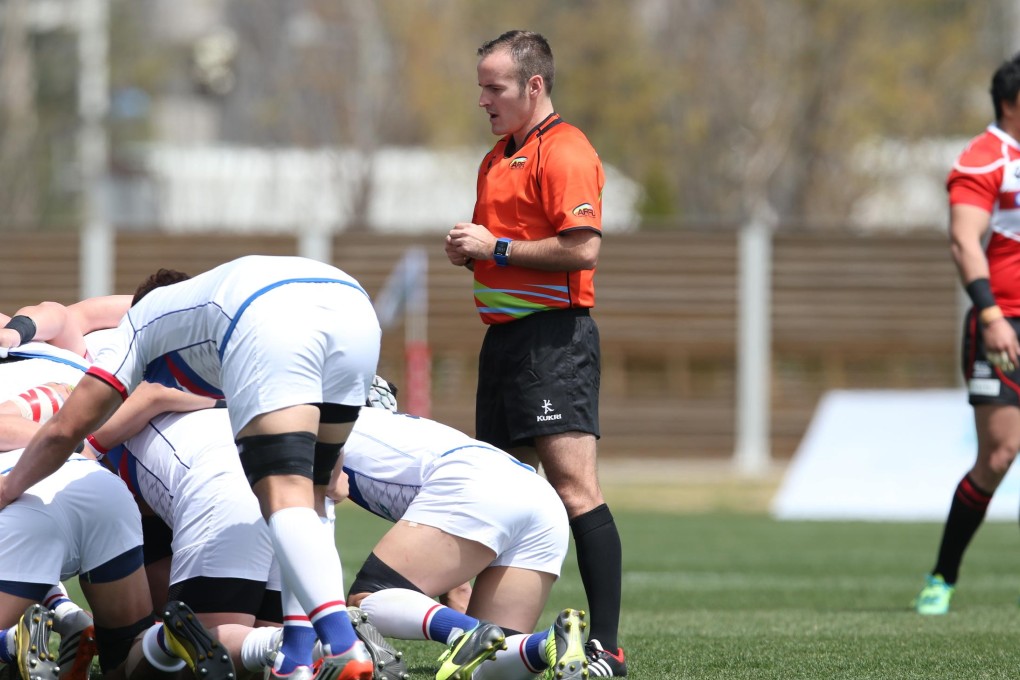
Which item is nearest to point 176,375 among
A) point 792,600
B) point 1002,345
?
point 1002,345

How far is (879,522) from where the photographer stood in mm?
12305

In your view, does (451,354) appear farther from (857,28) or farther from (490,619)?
(490,619)

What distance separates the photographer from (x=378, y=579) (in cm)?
449

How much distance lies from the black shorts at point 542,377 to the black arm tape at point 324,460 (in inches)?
37.0

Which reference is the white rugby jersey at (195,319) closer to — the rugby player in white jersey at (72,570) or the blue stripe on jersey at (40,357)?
the rugby player in white jersey at (72,570)

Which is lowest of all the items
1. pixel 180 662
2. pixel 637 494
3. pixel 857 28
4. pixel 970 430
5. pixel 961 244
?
pixel 637 494

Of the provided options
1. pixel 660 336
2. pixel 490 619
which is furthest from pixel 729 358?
pixel 490 619

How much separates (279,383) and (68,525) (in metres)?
0.93

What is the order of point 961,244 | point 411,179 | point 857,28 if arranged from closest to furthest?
1. point 961,244
2. point 857,28
3. point 411,179

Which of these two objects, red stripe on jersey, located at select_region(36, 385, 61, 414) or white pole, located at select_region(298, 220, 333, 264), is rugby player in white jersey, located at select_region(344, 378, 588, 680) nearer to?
red stripe on jersey, located at select_region(36, 385, 61, 414)

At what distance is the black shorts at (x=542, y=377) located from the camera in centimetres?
505

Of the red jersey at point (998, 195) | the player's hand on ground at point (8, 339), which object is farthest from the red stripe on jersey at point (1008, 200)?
the player's hand on ground at point (8, 339)

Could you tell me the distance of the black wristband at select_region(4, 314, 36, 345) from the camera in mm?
5328

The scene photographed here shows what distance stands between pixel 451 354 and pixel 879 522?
25.1ft
